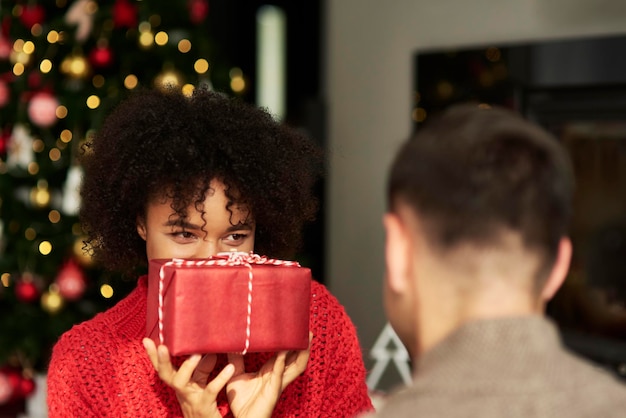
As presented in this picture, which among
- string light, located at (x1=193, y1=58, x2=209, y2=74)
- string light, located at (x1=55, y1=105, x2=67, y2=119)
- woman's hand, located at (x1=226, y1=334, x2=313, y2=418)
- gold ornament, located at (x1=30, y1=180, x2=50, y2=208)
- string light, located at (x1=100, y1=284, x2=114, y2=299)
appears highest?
string light, located at (x1=193, y1=58, x2=209, y2=74)

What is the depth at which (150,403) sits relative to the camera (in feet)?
5.50

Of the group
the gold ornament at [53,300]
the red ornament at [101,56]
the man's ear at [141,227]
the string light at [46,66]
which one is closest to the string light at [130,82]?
the red ornament at [101,56]

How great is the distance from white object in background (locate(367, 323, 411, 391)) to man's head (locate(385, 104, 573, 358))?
2.55 metres

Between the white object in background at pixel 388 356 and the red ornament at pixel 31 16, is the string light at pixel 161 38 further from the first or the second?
the white object in background at pixel 388 356

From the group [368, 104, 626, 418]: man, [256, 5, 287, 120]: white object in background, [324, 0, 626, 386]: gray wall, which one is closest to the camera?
[368, 104, 626, 418]: man

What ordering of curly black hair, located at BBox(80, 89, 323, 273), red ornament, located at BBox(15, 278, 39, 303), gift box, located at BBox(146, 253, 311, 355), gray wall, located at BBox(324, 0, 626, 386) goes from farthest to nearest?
gray wall, located at BBox(324, 0, 626, 386) < red ornament, located at BBox(15, 278, 39, 303) < curly black hair, located at BBox(80, 89, 323, 273) < gift box, located at BBox(146, 253, 311, 355)

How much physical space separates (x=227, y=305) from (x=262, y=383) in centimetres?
24

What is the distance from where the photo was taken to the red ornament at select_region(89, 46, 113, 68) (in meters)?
3.46

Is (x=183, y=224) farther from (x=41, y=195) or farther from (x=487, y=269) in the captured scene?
(x=41, y=195)

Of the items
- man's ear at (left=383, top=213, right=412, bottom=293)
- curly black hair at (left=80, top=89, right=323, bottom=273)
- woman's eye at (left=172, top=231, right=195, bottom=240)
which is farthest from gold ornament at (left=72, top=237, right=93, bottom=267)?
man's ear at (left=383, top=213, right=412, bottom=293)

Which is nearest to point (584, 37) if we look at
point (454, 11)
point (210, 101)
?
point (454, 11)

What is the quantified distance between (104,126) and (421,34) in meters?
2.59

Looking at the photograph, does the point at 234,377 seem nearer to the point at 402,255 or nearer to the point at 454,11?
the point at 402,255

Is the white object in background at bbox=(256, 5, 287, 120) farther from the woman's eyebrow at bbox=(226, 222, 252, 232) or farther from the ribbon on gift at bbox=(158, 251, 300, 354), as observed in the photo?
the ribbon on gift at bbox=(158, 251, 300, 354)
